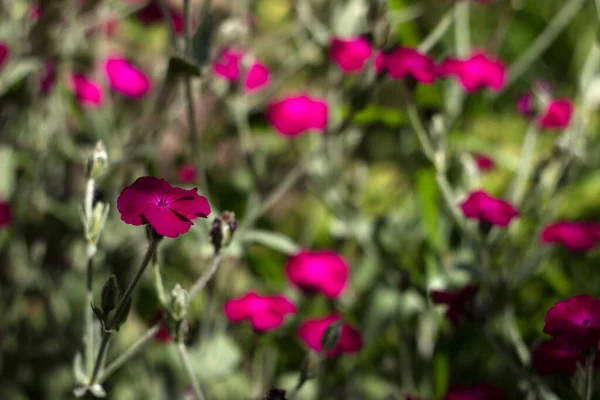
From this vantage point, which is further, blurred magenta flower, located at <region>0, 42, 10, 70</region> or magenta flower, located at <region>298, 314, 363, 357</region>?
blurred magenta flower, located at <region>0, 42, 10, 70</region>

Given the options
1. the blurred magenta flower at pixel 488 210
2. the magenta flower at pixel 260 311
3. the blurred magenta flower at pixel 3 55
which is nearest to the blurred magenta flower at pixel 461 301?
the blurred magenta flower at pixel 488 210

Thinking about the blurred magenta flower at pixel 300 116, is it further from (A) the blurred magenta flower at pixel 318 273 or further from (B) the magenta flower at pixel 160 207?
(B) the magenta flower at pixel 160 207

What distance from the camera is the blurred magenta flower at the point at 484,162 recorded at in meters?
1.53

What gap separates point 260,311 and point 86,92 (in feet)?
1.75

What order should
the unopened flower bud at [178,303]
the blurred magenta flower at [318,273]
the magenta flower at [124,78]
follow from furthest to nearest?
the magenta flower at [124,78]
the blurred magenta flower at [318,273]
the unopened flower bud at [178,303]

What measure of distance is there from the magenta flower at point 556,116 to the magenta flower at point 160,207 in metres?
0.76

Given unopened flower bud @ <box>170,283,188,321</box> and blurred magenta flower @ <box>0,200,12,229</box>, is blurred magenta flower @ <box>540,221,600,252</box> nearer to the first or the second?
unopened flower bud @ <box>170,283,188,321</box>

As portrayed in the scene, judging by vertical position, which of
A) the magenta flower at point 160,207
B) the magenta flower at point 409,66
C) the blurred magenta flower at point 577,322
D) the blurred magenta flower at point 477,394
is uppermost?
the magenta flower at point 160,207

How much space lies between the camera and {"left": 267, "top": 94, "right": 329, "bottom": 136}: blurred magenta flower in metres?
1.33

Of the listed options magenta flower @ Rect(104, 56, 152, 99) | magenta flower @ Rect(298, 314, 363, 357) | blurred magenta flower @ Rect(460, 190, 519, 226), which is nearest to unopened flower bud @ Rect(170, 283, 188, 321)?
magenta flower @ Rect(298, 314, 363, 357)

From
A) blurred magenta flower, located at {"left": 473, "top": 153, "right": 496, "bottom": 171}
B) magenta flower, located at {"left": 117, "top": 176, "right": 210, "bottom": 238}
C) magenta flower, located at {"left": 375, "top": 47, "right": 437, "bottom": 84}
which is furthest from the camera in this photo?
blurred magenta flower, located at {"left": 473, "top": 153, "right": 496, "bottom": 171}

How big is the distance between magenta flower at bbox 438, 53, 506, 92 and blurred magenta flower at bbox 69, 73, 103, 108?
0.61 metres

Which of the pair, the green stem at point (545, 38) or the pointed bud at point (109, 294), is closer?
the pointed bud at point (109, 294)

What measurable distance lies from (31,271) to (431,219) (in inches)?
25.7
